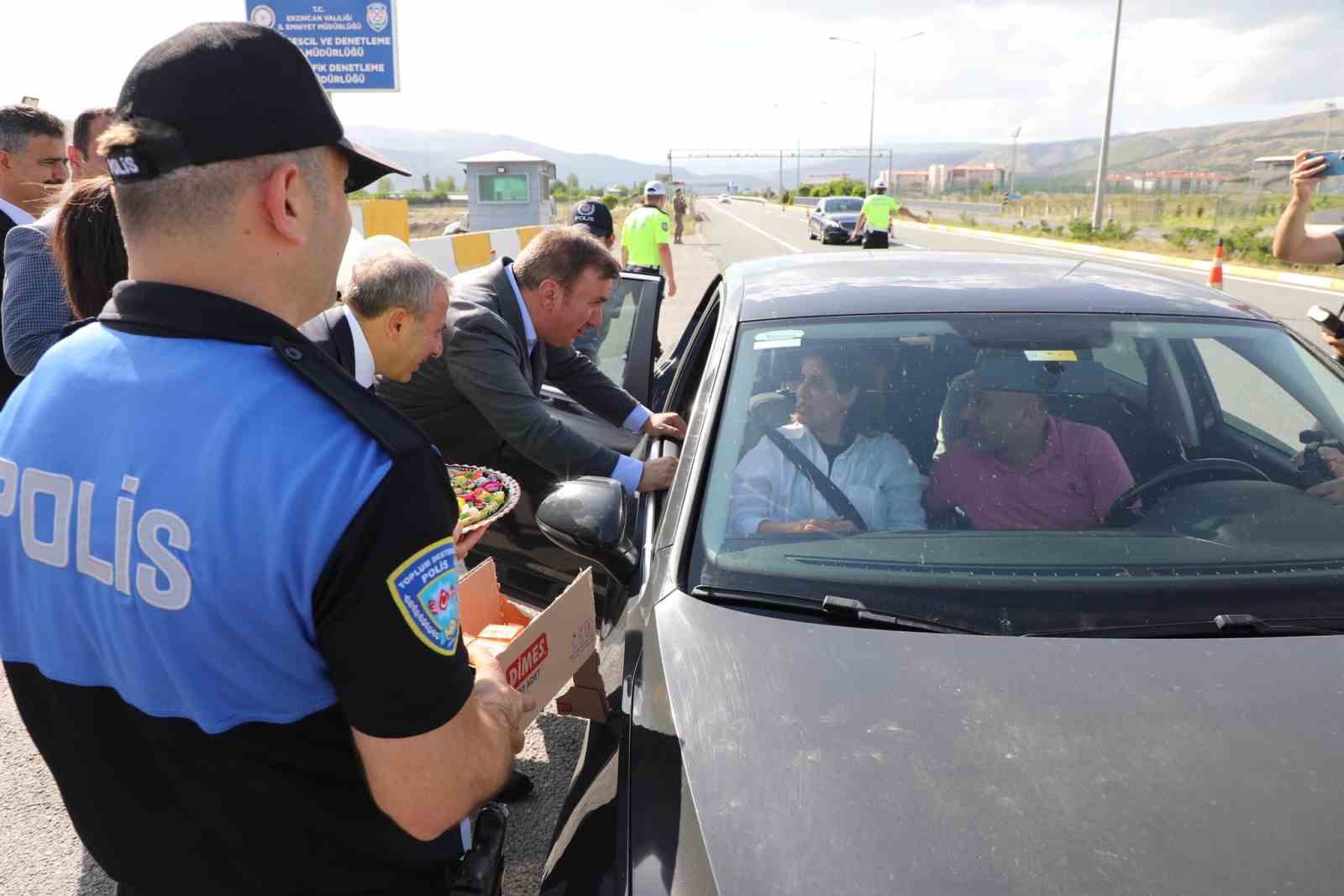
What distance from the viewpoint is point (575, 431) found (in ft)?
12.2

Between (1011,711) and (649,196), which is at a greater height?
(649,196)

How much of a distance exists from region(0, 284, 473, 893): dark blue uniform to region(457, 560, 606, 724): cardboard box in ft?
1.76

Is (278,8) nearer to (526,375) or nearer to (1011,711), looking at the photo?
(526,375)

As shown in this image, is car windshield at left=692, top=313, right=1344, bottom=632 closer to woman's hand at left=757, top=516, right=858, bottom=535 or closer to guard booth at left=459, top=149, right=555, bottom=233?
woman's hand at left=757, top=516, right=858, bottom=535

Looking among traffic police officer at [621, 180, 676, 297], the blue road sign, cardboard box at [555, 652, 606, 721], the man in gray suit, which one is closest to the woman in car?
cardboard box at [555, 652, 606, 721]

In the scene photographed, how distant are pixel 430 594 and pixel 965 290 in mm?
1983

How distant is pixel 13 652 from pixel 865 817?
45.9 inches

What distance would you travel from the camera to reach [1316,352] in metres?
2.53

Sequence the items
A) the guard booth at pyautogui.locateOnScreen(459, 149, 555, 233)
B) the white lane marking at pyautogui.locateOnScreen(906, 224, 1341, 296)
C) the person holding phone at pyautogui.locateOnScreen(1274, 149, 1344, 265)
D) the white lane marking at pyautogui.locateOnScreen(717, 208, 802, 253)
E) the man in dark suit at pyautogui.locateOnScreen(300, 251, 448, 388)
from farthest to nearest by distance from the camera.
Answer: the white lane marking at pyautogui.locateOnScreen(717, 208, 802, 253) → the guard booth at pyautogui.locateOnScreen(459, 149, 555, 233) → the white lane marking at pyautogui.locateOnScreen(906, 224, 1341, 296) → the person holding phone at pyautogui.locateOnScreen(1274, 149, 1344, 265) → the man in dark suit at pyautogui.locateOnScreen(300, 251, 448, 388)

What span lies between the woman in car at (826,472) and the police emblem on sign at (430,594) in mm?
948

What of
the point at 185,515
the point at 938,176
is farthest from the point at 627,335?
the point at 938,176

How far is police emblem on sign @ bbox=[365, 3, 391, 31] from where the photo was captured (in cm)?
1409

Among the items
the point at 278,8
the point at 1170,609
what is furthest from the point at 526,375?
the point at 278,8

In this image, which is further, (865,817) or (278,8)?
(278,8)
